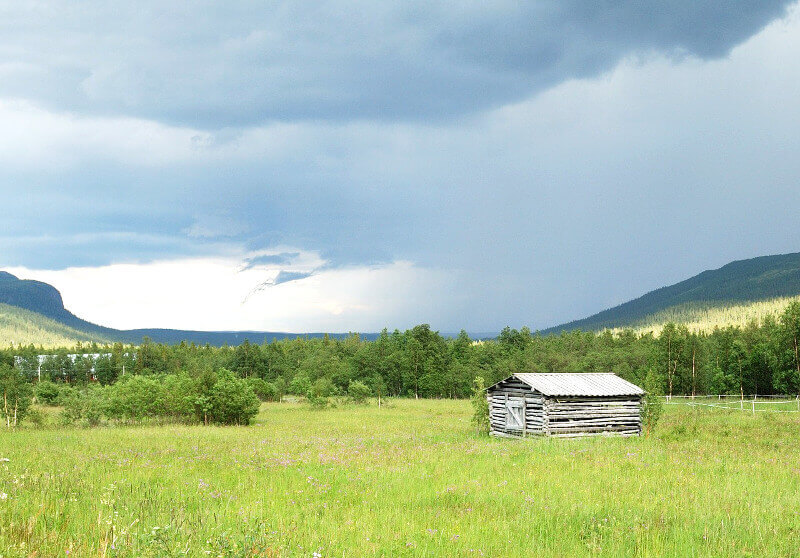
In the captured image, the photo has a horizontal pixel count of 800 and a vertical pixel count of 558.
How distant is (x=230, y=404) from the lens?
129ft

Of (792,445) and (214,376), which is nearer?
(792,445)

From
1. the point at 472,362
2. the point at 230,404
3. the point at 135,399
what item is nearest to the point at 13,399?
the point at 135,399

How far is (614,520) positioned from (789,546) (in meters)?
2.62

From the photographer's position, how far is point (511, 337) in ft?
338

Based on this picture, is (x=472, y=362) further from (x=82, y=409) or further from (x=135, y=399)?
(x=82, y=409)

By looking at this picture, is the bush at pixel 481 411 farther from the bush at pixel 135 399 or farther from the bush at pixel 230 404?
the bush at pixel 135 399

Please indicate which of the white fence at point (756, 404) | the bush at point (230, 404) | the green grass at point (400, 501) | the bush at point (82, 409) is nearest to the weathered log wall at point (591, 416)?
the green grass at point (400, 501)

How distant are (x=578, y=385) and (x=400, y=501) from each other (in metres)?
20.8

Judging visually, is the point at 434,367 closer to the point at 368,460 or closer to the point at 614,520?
the point at 368,460

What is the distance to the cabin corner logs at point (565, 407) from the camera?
28.2m

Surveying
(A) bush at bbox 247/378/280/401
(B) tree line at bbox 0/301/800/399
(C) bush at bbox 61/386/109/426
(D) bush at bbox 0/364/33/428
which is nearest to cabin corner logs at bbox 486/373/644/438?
(B) tree line at bbox 0/301/800/399

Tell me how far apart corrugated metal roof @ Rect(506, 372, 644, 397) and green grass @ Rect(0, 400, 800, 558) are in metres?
6.57

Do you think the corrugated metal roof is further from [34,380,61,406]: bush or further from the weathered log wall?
[34,380,61,406]: bush

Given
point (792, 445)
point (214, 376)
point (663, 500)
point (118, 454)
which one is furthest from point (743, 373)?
point (118, 454)
